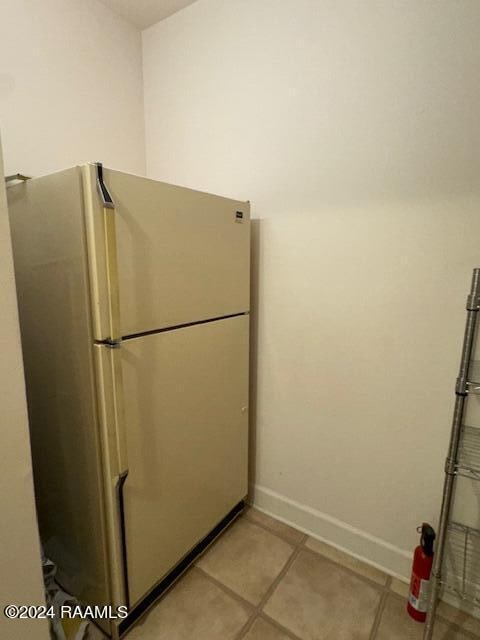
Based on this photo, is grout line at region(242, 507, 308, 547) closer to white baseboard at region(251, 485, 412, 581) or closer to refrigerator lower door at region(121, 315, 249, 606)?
white baseboard at region(251, 485, 412, 581)

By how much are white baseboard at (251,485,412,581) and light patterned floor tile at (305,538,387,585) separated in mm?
17

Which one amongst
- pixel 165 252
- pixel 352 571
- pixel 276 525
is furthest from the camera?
pixel 276 525

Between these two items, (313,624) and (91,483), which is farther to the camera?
(313,624)

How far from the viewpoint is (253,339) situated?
1.72 meters

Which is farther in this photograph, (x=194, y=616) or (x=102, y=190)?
(x=194, y=616)

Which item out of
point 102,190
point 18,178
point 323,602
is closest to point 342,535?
point 323,602

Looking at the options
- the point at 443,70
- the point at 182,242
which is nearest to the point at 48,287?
the point at 182,242

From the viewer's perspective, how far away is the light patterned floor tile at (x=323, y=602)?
1218 mm

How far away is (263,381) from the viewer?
171 centimetres

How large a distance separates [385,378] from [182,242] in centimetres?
99

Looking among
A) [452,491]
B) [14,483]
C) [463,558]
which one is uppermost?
[14,483]

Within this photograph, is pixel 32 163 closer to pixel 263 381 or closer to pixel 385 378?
pixel 263 381

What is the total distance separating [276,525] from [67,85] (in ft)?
7.79

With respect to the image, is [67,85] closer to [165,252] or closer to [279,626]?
[165,252]
